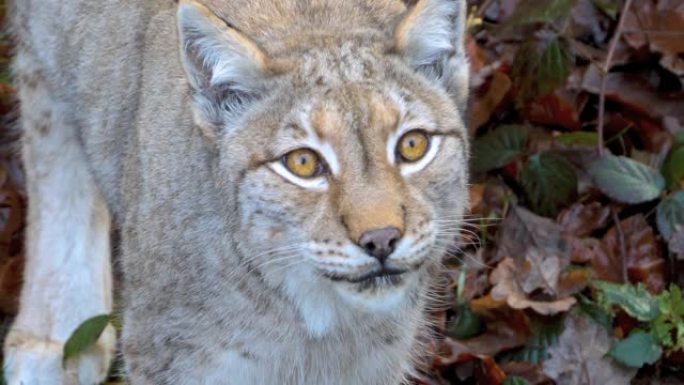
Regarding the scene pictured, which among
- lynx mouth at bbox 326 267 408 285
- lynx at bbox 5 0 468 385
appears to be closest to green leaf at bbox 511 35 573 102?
lynx at bbox 5 0 468 385

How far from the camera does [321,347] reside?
4469 mm

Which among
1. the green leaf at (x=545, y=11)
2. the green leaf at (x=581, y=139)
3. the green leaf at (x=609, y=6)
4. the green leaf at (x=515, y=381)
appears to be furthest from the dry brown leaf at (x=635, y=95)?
the green leaf at (x=515, y=381)

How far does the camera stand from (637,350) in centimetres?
540

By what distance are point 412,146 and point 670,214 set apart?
7.07ft

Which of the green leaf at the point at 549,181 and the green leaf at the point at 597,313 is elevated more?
the green leaf at the point at 549,181

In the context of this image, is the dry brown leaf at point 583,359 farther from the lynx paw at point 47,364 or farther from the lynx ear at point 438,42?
the lynx paw at point 47,364

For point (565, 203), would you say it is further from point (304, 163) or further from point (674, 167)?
point (304, 163)

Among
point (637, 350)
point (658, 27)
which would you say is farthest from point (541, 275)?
point (658, 27)

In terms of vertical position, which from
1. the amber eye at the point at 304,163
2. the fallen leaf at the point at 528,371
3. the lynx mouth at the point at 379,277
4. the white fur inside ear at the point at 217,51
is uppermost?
the white fur inside ear at the point at 217,51

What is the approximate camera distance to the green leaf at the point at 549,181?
20.0ft

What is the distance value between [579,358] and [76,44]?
7.35 feet

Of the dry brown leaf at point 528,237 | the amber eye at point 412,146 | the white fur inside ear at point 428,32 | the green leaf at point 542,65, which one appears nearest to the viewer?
the amber eye at point 412,146

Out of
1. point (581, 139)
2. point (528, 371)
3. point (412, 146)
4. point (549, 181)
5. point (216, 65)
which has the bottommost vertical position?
point (528, 371)

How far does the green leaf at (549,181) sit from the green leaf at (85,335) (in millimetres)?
1883
